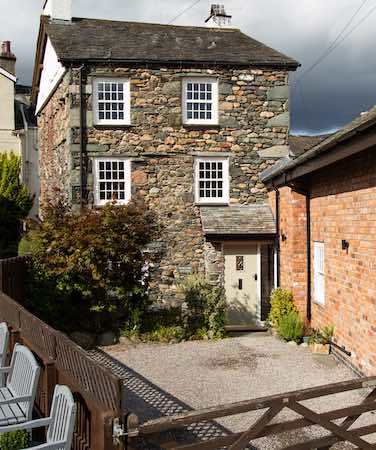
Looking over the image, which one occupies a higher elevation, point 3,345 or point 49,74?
point 49,74

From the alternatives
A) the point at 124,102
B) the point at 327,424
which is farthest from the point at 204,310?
the point at 327,424

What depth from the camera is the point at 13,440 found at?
4.90 m

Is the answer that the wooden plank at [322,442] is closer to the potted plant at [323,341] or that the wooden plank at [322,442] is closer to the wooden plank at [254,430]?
the wooden plank at [254,430]

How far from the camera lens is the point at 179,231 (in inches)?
625

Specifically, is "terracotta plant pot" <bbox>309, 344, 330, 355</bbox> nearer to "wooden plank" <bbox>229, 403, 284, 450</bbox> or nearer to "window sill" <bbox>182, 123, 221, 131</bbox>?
"wooden plank" <bbox>229, 403, 284, 450</bbox>

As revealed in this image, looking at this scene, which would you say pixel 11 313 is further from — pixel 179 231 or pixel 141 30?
pixel 141 30

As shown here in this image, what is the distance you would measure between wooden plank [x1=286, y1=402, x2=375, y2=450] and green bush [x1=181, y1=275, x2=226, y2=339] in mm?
6938

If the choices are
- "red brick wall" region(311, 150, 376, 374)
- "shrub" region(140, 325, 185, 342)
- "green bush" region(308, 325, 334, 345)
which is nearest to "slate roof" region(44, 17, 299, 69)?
"red brick wall" region(311, 150, 376, 374)

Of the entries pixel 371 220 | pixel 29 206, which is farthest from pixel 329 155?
pixel 29 206

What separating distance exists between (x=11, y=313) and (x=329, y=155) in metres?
5.75

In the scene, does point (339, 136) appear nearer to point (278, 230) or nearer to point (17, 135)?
point (278, 230)

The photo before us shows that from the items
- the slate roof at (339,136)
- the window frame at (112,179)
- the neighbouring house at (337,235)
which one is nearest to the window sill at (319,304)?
the neighbouring house at (337,235)

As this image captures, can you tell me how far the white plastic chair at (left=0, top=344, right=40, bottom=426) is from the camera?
5.31 metres

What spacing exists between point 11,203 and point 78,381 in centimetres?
2049
